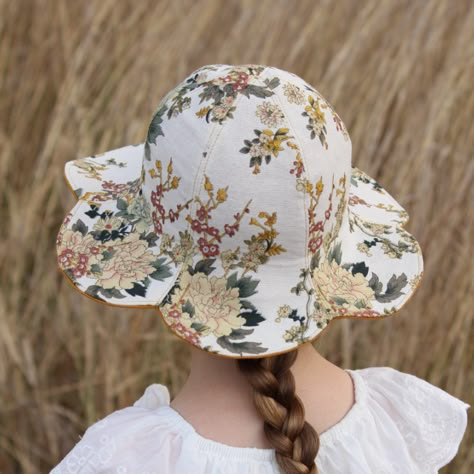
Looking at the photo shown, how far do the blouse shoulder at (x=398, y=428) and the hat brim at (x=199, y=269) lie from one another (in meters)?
0.15

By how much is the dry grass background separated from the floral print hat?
2.10ft

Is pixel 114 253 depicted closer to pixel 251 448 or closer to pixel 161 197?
pixel 161 197

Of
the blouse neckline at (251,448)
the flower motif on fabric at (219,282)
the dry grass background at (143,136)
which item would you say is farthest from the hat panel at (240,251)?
the dry grass background at (143,136)

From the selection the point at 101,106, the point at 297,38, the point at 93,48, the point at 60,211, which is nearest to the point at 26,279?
the point at 60,211

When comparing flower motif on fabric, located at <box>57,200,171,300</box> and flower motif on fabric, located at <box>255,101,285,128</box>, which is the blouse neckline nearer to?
flower motif on fabric, located at <box>57,200,171,300</box>

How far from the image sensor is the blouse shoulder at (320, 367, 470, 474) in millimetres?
815

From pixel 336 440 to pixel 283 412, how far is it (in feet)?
0.31

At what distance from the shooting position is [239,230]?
0.73 m

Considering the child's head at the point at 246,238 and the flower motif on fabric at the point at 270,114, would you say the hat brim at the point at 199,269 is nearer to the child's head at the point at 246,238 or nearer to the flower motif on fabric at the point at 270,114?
the child's head at the point at 246,238

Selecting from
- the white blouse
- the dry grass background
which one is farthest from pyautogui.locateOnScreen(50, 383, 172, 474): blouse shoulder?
the dry grass background

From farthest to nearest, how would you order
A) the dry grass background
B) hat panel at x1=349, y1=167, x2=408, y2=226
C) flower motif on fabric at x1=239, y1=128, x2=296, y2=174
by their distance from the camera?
1. the dry grass background
2. hat panel at x1=349, y1=167, x2=408, y2=226
3. flower motif on fabric at x1=239, y1=128, x2=296, y2=174

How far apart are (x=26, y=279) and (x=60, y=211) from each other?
173 mm

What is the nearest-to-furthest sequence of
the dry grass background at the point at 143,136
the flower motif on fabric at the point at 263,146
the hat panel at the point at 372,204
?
the flower motif on fabric at the point at 263,146, the hat panel at the point at 372,204, the dry grass background at the point at 143,136

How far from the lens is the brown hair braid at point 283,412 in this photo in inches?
29.2
